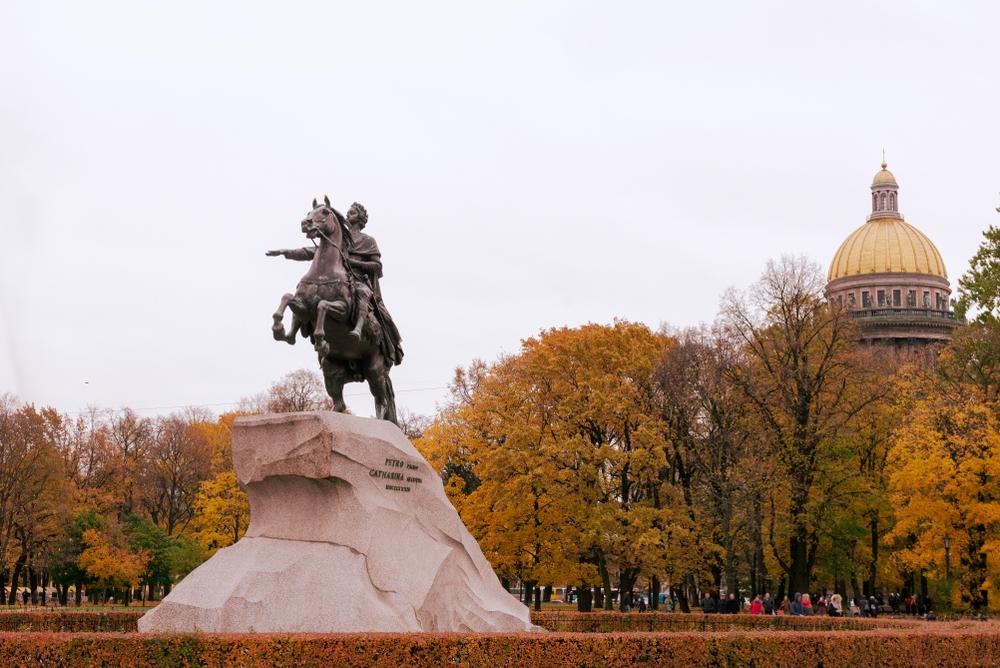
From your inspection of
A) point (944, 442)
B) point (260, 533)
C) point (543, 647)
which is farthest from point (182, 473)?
point (543, 647)

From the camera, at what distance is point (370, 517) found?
53.6 feet

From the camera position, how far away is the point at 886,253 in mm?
98625

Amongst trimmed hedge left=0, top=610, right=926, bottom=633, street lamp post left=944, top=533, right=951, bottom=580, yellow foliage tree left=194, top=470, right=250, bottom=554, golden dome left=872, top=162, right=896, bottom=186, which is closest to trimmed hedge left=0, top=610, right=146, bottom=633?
trimmed hedge left=0, top=610, right=926, bottom=633

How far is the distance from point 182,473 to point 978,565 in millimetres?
41489

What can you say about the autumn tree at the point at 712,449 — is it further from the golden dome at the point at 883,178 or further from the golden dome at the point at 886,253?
the golden dome at the point at 883,178

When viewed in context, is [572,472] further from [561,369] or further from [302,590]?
[302,590]

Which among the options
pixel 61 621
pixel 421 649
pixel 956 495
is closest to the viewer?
pixel 421 649

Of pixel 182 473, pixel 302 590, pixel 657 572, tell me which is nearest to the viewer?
pixel 302 590

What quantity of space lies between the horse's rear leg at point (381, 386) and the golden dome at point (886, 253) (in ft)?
280

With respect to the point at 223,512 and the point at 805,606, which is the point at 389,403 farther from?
the point at 223,512

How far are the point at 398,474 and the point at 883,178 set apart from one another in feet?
332

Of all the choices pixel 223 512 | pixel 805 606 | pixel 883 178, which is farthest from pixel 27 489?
pixel 883 178

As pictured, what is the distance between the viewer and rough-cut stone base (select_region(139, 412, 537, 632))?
15453mm

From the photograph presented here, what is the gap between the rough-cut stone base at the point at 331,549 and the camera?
15.5 meters
